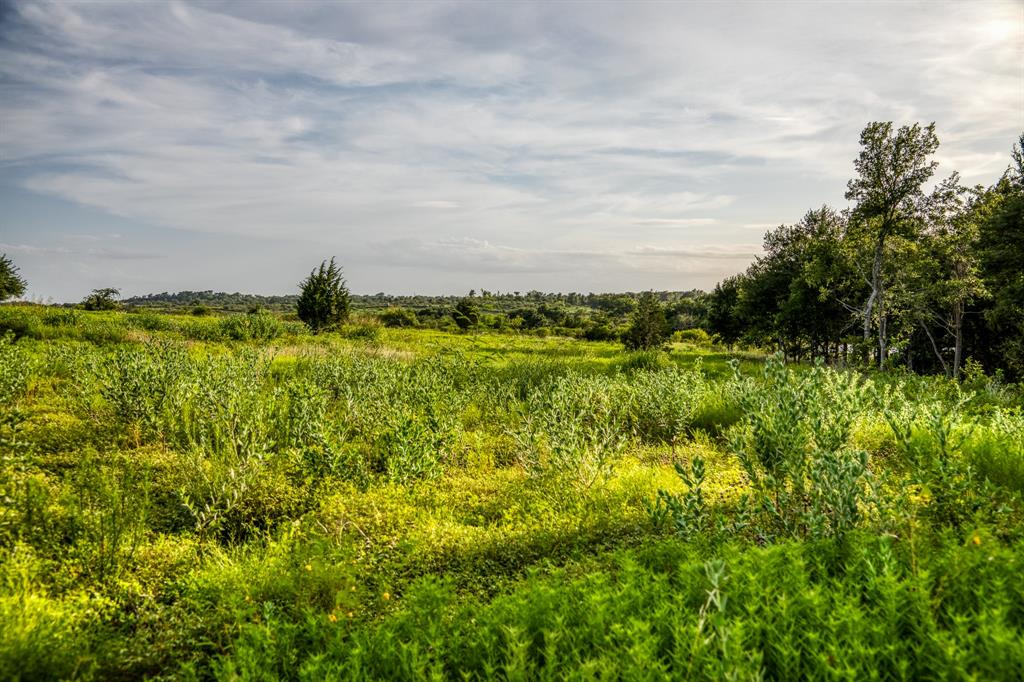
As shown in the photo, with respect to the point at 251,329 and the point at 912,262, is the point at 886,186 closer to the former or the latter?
the point at 912,262

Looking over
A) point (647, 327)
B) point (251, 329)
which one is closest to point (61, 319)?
point (251, 329)

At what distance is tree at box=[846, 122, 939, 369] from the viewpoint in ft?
79.6

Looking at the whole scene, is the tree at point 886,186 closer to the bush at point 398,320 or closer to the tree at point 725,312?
the tree at point 725,312

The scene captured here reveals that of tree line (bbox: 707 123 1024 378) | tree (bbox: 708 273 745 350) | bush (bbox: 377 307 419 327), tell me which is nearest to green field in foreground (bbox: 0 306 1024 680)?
tree line (bbox: 707 123 1024 378)

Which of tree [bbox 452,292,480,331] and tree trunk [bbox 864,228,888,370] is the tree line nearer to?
tree trunk [bbox 864,228,888,370]

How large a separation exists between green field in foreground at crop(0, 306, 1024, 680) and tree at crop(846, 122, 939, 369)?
20787 millimetres

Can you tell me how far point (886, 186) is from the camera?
24906mm

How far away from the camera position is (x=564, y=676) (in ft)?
8.45

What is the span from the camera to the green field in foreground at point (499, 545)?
106 inches

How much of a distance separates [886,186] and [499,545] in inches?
1138

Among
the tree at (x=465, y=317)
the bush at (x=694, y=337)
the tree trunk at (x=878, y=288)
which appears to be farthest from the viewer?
the tree at (x=465, y=317)

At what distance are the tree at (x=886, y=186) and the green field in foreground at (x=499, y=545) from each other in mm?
20787

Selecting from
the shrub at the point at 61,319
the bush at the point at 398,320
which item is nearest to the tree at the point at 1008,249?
the shrub at the point at 61,319

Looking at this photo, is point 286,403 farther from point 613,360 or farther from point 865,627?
point 613,360
